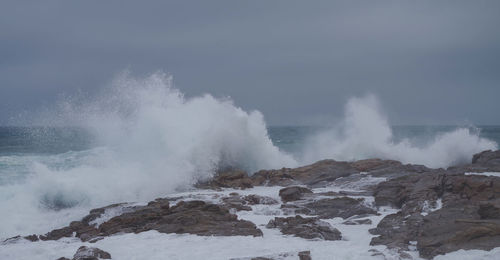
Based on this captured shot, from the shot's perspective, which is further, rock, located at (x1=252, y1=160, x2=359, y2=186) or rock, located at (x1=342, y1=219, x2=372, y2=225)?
rock, located at (x1=252, y1=160, x2=359, y2=186)

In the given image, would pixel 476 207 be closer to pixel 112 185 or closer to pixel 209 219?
pixel 209 219

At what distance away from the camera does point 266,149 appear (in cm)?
2159

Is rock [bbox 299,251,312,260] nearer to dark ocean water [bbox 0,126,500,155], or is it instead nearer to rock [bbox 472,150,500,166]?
rock [bbox 472,150,500,166]

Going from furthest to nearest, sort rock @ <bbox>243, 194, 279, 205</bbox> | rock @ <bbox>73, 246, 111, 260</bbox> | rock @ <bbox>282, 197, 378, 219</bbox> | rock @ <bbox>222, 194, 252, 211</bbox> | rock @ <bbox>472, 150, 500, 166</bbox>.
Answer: rock @ <bbox>472, 150, 500, 166</bbox> < rock @ <bbox>243, 194, 279, 205</bbox> < rock @ <bbox>222, 194, 252, 211</bbox> < rock @ <bbox>282, 197, 378, 219</bbox> < rock @ <bbox>73, 246, 111, 260</bbox>

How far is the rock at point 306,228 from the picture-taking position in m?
8.59

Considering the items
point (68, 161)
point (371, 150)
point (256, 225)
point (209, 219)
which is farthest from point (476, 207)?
point (68, 161)

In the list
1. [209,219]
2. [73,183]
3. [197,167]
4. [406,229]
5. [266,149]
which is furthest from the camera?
[266,149]

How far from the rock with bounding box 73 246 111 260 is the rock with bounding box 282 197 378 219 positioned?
4896 millimetres

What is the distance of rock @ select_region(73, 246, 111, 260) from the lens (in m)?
7.54

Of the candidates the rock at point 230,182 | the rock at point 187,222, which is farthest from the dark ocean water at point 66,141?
the rock at point 187,222

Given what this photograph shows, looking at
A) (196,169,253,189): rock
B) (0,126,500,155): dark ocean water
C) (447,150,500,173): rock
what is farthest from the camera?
(0,126,500,155): dark ocean water

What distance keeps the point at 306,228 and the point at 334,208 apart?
2394 millimetres

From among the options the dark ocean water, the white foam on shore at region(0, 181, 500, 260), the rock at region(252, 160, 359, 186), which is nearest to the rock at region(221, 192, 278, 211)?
the white foam on shore at region(0, 181, 500, 260)

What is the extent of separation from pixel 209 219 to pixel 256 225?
3.27 ft
